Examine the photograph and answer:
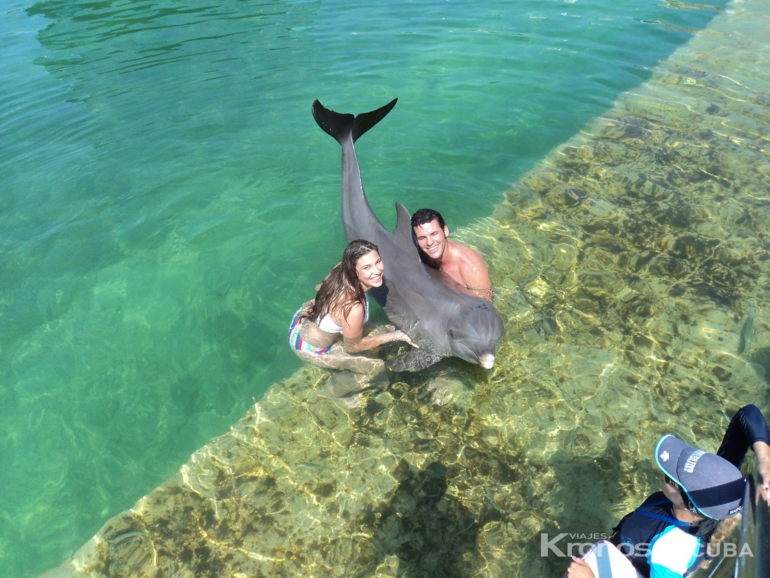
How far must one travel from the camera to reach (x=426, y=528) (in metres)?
4.43

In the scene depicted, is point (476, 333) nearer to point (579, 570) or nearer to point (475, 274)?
point (475, 274)

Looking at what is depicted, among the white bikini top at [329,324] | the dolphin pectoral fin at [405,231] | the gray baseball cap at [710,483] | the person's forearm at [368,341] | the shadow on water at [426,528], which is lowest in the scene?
the shadow on water at [426,528]

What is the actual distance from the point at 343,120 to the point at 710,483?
217 inches

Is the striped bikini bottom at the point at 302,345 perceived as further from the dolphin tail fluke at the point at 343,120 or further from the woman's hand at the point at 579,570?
the woman's hand at the point at 579,570

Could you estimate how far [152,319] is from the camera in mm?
6711

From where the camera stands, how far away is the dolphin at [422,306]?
5062 mm

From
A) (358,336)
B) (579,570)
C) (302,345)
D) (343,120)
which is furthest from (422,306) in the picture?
(579,570)

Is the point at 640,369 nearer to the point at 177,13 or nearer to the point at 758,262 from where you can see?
the point at 758,262

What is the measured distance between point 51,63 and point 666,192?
45.4 feet

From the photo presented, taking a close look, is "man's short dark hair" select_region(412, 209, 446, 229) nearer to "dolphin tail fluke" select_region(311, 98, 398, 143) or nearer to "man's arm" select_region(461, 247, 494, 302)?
"man's arm" select_region(461, 247, 494, 302)

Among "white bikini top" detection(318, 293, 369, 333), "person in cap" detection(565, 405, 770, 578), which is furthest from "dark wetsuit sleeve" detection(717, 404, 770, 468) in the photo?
"white bikini top" detection(318, 293, 369, 333)

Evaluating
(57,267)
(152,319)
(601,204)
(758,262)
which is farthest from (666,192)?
(57,267)

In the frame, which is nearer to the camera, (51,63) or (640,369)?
(640,369)

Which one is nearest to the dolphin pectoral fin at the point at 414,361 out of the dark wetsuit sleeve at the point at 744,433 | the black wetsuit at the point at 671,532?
the black wetsuit at the point at 671,532
